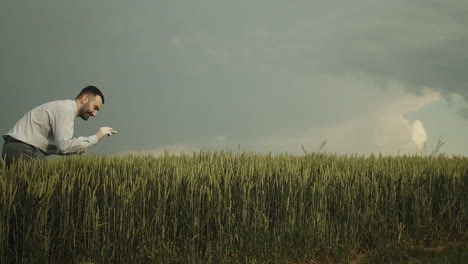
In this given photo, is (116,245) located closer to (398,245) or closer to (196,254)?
(196,254)

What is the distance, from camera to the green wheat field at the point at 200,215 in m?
4.79

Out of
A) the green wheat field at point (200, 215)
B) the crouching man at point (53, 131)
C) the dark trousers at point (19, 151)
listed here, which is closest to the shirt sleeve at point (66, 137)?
the crouching man at point (53, 131)

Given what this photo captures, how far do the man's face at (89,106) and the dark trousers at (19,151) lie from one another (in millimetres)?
807

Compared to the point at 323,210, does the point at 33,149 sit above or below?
above

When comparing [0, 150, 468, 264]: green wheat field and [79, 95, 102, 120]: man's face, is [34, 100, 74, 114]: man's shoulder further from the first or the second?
[0, 150, 468, 264]: green wheat field

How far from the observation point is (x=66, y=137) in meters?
6.19

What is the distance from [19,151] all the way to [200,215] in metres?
2.93

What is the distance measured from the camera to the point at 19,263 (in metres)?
4.71

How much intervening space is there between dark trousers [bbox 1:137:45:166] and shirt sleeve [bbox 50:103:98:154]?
1.56 ft

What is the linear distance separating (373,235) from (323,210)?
104cm

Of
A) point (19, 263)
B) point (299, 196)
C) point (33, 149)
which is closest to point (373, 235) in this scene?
point (299, 196)

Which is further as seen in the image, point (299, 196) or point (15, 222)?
point (299, 196)

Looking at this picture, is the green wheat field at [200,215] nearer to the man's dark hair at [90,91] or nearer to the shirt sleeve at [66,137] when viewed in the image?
the shirt sleeve at [66,137]

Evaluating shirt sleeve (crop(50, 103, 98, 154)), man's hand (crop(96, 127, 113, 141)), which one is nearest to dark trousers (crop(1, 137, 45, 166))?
shirt sleeve (crop(50, 103, 98, 154))
